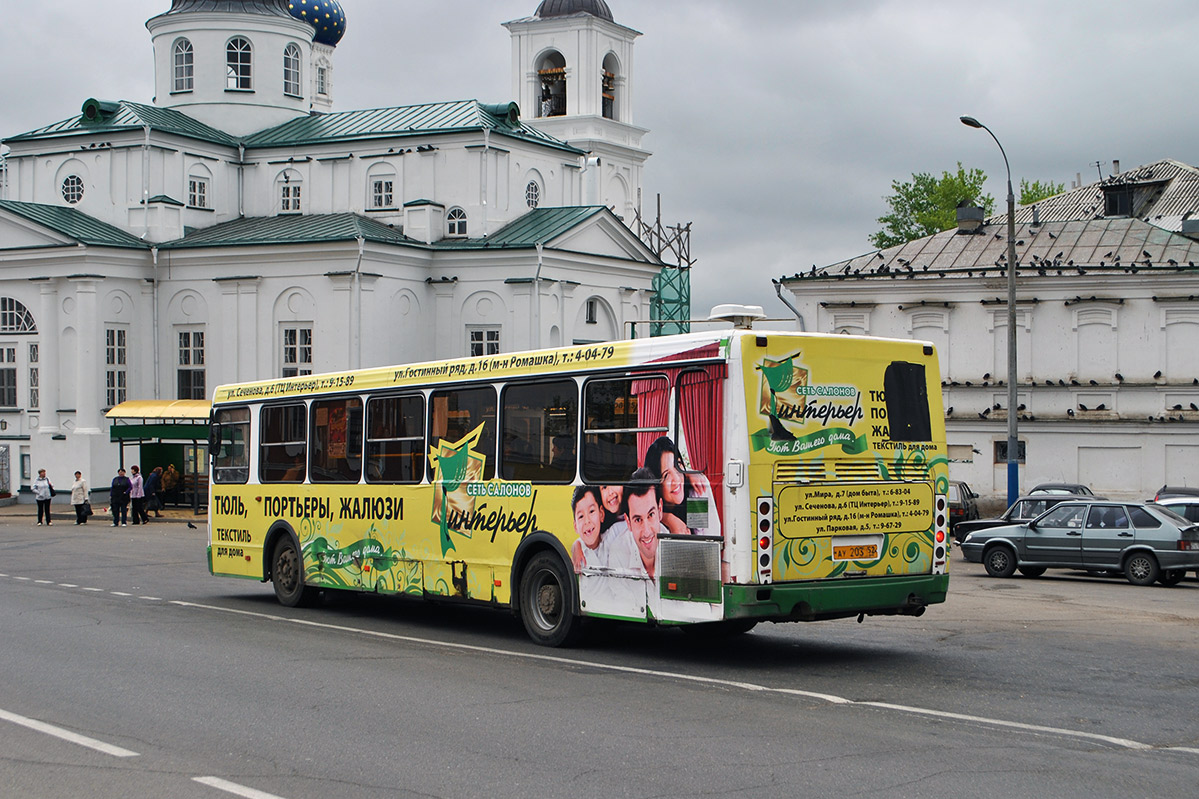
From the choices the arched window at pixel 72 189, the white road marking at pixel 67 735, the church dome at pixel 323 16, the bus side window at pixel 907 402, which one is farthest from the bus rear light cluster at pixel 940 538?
the church dome at pixel 323 16

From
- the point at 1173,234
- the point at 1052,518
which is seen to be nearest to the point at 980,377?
the point at 1173,234

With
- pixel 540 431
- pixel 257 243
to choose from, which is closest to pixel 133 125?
pixel 257 243

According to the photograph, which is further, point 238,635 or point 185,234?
point 185,234

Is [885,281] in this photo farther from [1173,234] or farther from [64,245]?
[64,245]

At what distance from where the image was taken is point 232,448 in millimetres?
19422

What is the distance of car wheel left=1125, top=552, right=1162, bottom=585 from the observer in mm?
22486

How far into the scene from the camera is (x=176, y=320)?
5084 centimetres

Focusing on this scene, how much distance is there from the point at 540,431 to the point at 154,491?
30.3m

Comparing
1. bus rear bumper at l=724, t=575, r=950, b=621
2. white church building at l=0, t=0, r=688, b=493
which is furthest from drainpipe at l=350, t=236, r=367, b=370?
bus rear bumper at l=724, t=575, r=950, b=621

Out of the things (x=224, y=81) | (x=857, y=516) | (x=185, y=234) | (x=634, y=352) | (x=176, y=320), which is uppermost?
(x=224, y=81)

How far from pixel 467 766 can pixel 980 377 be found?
3619 cm

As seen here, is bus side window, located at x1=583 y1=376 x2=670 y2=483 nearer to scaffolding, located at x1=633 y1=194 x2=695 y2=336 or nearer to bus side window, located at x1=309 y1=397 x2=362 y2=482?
bus side window, located at x1=309 y1=397 x2=362 y2=482

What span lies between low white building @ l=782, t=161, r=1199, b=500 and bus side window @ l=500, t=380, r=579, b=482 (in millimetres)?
30191

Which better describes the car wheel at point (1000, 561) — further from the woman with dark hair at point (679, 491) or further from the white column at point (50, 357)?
the white column at point (50, 357)
